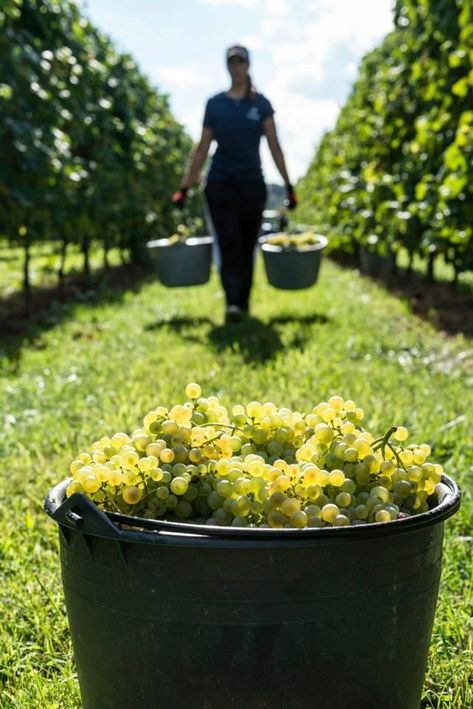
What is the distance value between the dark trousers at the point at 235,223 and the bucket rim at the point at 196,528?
236 inches

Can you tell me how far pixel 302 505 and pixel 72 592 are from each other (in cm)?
47

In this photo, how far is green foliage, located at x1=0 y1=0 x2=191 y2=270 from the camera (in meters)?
8.56

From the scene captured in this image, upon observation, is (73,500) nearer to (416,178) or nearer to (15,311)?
(15,311)

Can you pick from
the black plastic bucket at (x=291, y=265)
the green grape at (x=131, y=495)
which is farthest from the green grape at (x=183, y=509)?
the black plastic bucket at (x=291, y=265)

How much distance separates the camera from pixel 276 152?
25.0 feet

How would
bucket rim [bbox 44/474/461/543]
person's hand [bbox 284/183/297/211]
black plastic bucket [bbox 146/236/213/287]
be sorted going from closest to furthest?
1. bucket rim [bbox 44/474/461/543]
2. person's hand [bbox 284/183/297/211]
3. black plastic bucket [bbox 146/236/213/287]

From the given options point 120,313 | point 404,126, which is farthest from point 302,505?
point 404,126

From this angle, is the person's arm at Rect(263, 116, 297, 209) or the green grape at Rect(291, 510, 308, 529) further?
the person's arm at Rect(263, 116, 297, 209)

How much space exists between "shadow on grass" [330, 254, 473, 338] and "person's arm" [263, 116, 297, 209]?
192cm

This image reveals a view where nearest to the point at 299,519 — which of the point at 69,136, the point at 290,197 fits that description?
the point at 290,197

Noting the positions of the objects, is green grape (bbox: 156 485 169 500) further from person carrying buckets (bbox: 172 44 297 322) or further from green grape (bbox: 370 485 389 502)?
person carrying buckets (bbox: 172 44 297 322)

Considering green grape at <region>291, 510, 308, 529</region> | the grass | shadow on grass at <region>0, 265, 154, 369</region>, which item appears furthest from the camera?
shadow on grass at <region>0, 265, 154, 369</region>

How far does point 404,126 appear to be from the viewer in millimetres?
12289

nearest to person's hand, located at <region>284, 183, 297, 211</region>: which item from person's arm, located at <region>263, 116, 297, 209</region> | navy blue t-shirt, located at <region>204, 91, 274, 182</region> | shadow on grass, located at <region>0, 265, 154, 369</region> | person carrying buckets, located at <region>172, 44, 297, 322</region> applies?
person's arm, located at <region>263, 116, 297, 209</region>
